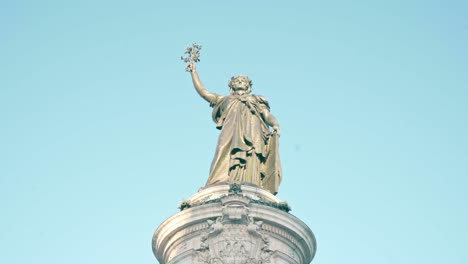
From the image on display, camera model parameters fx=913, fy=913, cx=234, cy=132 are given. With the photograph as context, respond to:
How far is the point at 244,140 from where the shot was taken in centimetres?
2398

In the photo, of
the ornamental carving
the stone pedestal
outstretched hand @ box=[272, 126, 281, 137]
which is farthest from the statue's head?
the ornamental carving

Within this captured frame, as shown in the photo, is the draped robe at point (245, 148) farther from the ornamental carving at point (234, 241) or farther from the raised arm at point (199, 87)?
the ornamental carving at point (234, 241)

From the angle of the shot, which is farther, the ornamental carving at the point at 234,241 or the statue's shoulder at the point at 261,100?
the statue's shoulder at the point at 261,100

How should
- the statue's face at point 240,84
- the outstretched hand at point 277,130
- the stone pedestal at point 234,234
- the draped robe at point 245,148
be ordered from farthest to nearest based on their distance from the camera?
the statue's face at point 240,84 < the outstretched hand at point 277,130 < the draped robe at point 245,148 < the stone pedestal at point 234,234

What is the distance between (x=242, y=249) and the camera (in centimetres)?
1984

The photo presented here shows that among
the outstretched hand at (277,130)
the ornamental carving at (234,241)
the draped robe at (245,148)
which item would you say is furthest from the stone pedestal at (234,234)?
the outstretched hand at (277,130)

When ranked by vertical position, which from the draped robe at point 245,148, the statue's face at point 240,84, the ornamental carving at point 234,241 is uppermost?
the statue's face at point 240,84

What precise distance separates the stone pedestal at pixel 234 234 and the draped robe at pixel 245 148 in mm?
2022

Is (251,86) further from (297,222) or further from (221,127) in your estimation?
(297,222)

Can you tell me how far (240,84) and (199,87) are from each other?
1285mm

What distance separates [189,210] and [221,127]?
15.1 feet

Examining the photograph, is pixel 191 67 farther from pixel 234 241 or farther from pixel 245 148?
pixel 234 241

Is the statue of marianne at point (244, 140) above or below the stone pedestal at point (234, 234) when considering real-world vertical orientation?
above

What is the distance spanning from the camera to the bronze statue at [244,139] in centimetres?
2336
